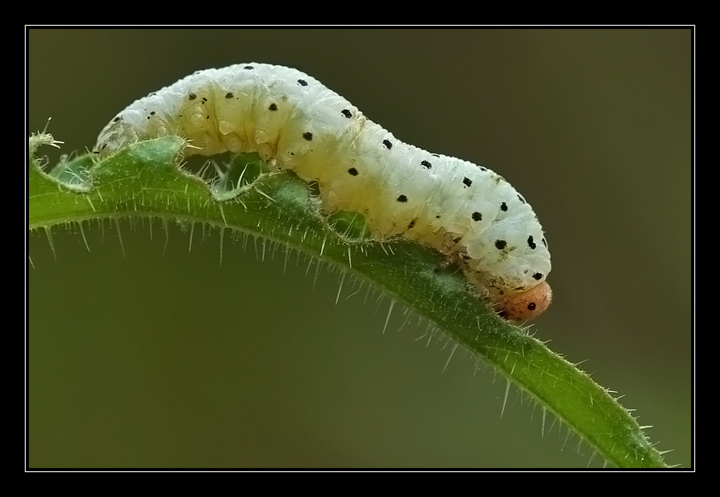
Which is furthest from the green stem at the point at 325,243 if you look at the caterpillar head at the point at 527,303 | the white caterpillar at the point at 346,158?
the caterpillar head at the point at 527,303

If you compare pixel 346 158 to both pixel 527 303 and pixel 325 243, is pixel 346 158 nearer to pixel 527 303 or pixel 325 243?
pixel 325 243

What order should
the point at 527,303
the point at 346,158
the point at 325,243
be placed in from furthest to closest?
the point at 527,303, the point at 346,158, the point at 325,243

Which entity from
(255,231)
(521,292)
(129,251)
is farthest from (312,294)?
(255,231)

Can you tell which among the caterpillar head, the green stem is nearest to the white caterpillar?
the caterpillar head

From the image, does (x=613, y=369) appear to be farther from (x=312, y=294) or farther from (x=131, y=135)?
(x=131, y=135)

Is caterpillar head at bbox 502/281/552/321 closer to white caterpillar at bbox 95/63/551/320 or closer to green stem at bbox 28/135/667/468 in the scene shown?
white caterpillar at bbox 95/63/551/320

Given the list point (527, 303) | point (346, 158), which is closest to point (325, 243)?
point (346, 158)
